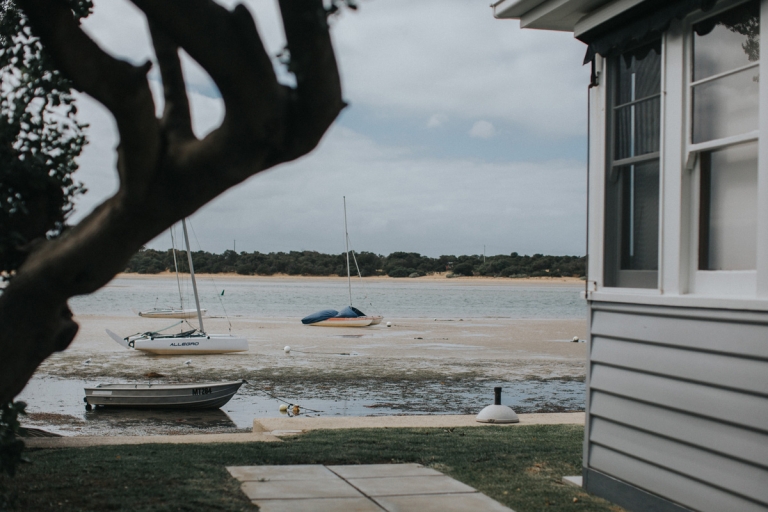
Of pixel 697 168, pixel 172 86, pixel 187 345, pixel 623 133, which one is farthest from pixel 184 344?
pixel 172 86

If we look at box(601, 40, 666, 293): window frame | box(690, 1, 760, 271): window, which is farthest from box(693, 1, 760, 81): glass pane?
box(601, 40, 666, 293): window frame

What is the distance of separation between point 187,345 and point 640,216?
79.5 feet

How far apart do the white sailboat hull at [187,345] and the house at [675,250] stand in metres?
23.0

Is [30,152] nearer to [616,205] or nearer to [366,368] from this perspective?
[616,205]

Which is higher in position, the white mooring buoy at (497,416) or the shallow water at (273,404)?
the white mooring buoy at (497,416)

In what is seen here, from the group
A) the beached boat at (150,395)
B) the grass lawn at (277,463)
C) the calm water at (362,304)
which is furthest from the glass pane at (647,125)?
the calm water at (362,304)

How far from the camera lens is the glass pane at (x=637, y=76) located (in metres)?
5.89

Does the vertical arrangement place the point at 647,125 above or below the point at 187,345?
above

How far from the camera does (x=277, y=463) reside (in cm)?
734

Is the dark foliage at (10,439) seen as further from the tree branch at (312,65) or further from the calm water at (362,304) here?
the calm water at (362,304)

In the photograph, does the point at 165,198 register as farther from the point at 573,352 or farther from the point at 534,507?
the point at 573,352

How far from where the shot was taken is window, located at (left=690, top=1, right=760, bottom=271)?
195 inches

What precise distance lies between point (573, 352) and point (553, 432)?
22178mm

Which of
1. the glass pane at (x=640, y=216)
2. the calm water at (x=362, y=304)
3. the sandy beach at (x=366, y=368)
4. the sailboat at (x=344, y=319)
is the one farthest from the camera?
the calm water at (x=362, y=304)
